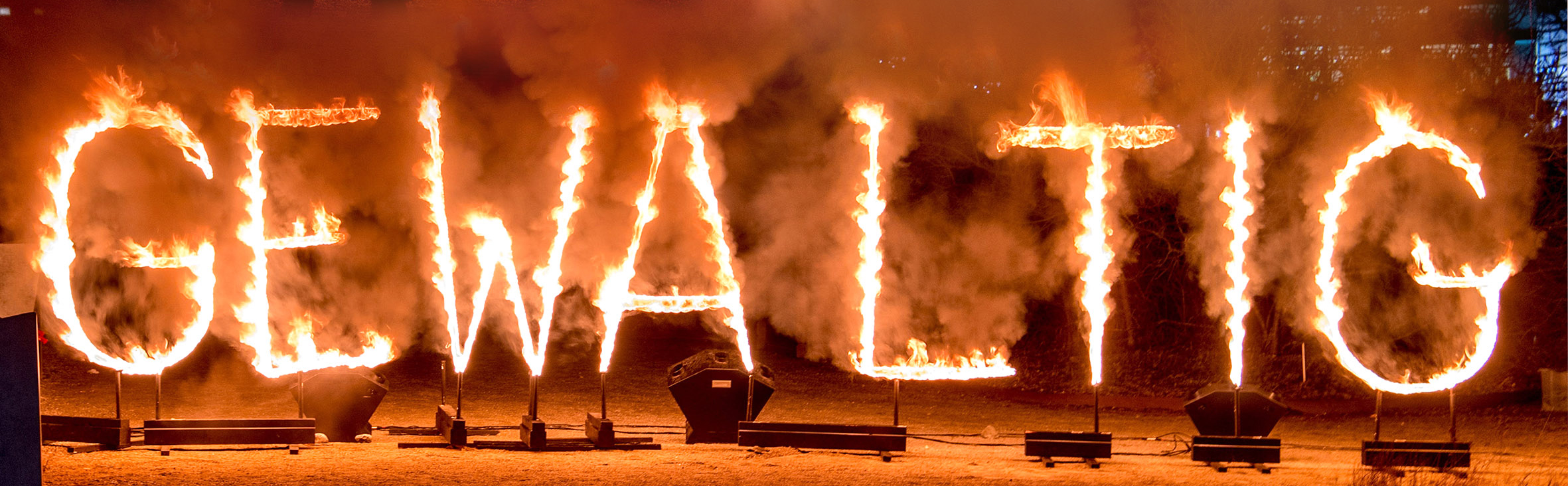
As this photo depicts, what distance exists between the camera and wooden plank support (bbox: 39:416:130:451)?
355 inches

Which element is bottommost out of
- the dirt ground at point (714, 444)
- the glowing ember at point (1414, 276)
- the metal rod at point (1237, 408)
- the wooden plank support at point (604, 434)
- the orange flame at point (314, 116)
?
the dirt ground at point (714, 444)

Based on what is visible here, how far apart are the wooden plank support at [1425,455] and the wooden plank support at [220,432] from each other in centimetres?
875

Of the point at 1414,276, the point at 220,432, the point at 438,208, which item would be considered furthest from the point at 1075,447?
the point at 220,432

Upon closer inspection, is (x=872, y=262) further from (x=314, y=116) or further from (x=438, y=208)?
(x=314, y=116)

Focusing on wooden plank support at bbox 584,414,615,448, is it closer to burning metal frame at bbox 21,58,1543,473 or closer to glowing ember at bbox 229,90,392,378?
burning metal frame at bbox 21,58,1543,473

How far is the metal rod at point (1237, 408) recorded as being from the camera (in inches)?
356

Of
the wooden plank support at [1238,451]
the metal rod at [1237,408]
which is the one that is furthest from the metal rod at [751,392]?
the metal rod at [1237,408]

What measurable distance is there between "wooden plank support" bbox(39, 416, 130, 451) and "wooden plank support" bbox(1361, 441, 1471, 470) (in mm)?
10010

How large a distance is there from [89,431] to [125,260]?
177 cm

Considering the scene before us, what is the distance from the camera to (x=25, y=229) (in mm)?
13578

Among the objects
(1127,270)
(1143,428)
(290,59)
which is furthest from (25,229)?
(1127,270)

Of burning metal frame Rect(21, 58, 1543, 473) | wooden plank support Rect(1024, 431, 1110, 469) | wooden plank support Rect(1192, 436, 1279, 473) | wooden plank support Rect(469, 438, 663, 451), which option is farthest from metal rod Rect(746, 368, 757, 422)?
wooden plank support Rect(1192, 436, 1279, 473)

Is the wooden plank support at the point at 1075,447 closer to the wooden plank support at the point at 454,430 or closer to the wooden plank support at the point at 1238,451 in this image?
the wooden plank support at the point at 1238,451

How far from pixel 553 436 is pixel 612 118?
355 centimetres
